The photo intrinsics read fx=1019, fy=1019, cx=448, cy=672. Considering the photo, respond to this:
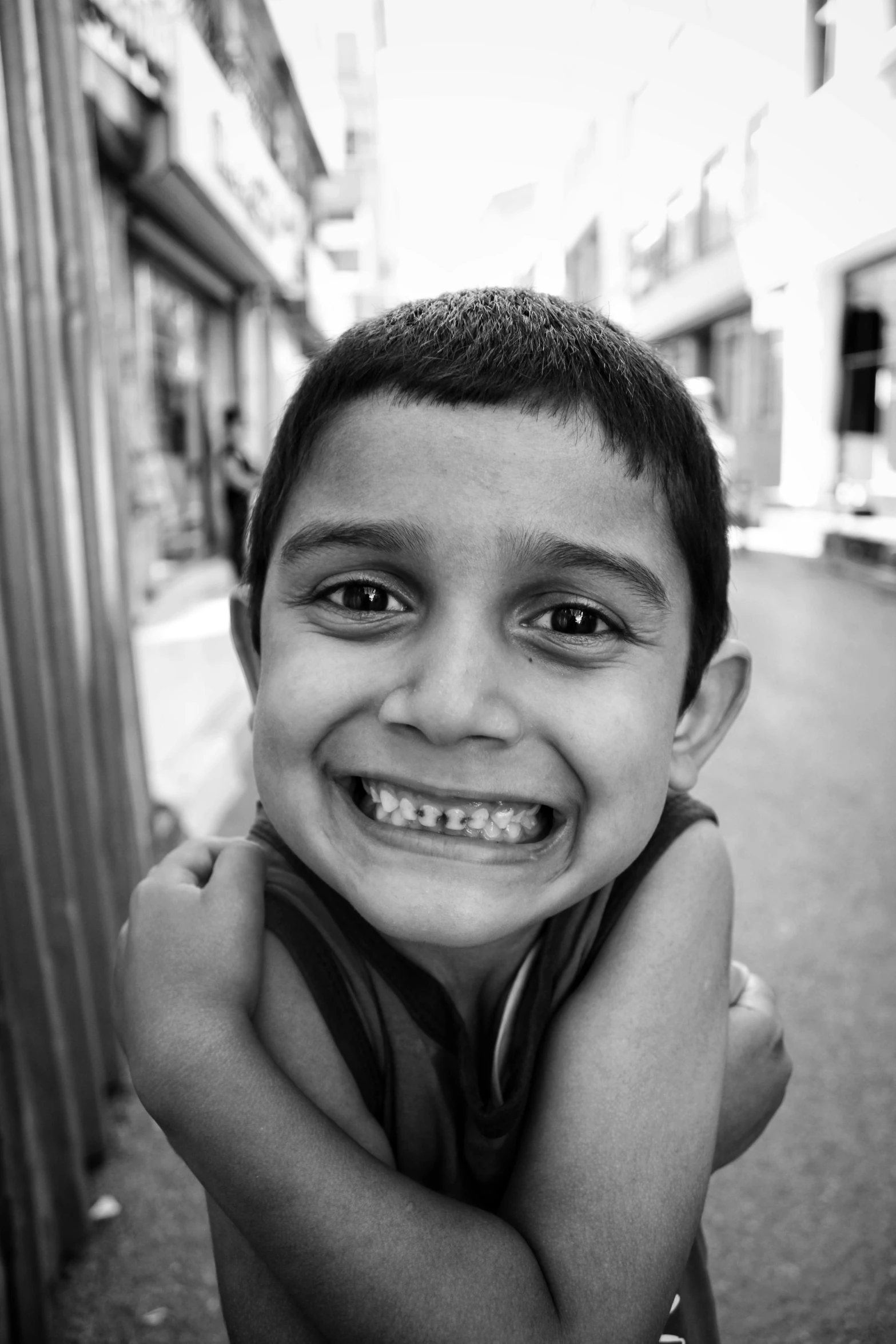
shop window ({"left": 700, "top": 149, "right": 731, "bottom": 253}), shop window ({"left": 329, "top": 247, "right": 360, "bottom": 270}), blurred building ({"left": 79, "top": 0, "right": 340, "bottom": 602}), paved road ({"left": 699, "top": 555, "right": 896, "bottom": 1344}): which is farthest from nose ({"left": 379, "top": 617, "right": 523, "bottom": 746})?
shop window ({"left": 329, "top": 247, "right": 360, "bottom": 270})

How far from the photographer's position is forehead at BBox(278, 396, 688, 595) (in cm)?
73

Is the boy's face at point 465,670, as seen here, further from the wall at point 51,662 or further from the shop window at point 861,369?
the shop window at point 861,369

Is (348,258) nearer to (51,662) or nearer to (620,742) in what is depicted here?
(51,662)

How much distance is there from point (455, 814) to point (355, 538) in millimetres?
222

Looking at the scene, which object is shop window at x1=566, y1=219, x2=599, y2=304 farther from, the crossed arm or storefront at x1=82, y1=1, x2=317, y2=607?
the crossed arm

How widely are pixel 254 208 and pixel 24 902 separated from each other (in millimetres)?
9019

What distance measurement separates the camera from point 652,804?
82 centimetres

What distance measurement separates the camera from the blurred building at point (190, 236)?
5.60m

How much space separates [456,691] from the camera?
0.71 meters

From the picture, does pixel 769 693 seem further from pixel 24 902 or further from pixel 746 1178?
pixel 24 902

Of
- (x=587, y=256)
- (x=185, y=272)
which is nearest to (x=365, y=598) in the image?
(x=185, y=272)

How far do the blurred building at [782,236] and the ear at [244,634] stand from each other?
19.1ft

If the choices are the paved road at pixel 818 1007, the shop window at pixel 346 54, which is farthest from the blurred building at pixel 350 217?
the paved road at pixel 818 1007

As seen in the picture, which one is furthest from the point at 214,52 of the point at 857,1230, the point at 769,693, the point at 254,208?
the point at 857,1230
